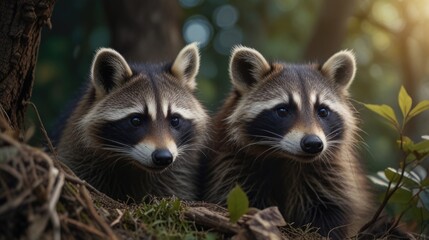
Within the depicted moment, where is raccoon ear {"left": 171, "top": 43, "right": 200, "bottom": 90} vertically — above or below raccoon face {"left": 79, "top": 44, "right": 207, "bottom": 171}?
above

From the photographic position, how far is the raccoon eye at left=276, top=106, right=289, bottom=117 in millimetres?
6664

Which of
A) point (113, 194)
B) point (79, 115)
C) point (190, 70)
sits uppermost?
point (190, 70)

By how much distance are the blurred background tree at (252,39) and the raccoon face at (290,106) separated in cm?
182

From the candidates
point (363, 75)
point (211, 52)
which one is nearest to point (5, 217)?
point (211, 52)

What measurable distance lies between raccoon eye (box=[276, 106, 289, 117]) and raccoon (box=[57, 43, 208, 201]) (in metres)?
0.86

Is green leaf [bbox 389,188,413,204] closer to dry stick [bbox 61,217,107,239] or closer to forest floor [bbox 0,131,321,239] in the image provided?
→ forest floor [bbox 0,131,321,239]

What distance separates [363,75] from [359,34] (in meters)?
0.77

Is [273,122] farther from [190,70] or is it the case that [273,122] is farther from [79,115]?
[79,115]

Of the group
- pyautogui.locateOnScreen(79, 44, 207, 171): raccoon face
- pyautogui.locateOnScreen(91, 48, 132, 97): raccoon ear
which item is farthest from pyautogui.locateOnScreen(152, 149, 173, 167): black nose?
pyautogui.locateOnScreen(91, 48, 132, 97): raccoon ear

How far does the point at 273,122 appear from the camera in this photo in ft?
21.8

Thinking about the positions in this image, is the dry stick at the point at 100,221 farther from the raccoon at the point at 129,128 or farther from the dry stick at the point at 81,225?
the raccoon at the point at 129,128

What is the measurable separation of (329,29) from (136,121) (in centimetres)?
484

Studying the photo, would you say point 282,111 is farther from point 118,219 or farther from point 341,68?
point 118,219

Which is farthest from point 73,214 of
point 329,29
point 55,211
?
point 329,29
